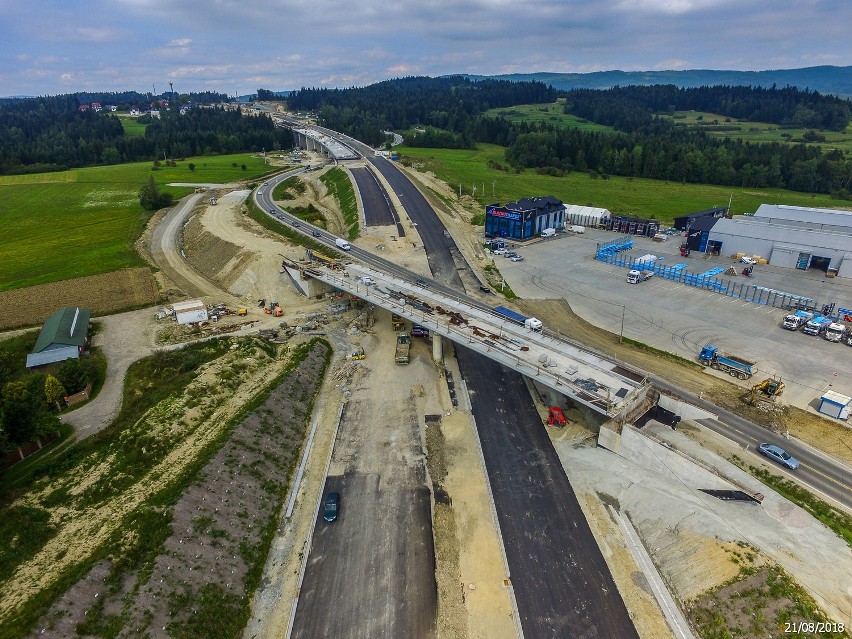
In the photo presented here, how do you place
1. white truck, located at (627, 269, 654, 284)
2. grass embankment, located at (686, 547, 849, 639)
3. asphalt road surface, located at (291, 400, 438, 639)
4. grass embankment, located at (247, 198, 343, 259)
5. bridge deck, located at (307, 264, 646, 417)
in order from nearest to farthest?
grass embankment, located at (686, 547, 849, 639)
asphalt road surface, located at (291, 400, 438, 639)
bridge deck, located at (307, 264, 646, 417)
white truck, located at (627, 269, 654, 284)
grass embankment, located at (247, 198, 343, 259)

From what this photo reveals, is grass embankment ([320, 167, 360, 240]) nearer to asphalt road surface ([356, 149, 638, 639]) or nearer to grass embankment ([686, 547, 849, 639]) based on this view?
asphalt road surface ([356, 149, 638, 639])

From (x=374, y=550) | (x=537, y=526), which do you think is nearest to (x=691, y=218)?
(x=537, y=526)

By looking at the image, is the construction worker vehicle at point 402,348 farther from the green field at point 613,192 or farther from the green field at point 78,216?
the green field at point 613,192

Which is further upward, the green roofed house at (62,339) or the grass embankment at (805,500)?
the green roofed house at (62,339)

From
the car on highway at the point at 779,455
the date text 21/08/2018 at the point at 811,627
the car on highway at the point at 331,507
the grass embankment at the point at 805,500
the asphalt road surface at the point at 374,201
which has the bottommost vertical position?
the car on highway at the point at 331,507

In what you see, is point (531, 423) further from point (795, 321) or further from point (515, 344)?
point (795, 321)

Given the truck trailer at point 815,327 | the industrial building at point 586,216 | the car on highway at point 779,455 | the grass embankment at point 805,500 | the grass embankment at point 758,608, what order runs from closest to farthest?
the grass embankment at point 758,608 < the grass embankment at point 805,500 < the car on highway at point 779,455 < the truck trailer at point 815,327 < the industrial building at point 586,216

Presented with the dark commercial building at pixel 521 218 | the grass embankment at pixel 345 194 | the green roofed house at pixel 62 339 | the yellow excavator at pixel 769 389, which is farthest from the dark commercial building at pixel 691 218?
the green roofed house at pixel 62 339

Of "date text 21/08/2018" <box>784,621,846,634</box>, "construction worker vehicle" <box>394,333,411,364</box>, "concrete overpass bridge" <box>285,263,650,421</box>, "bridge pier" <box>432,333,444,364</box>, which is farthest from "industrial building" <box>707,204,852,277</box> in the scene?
"date text 21/08/2018" <box>784,621,846,634</box>
